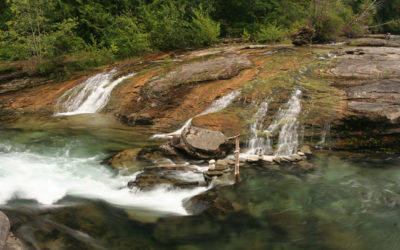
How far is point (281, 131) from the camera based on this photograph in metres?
9.00

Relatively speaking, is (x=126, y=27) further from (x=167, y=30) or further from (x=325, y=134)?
(x=325, y=134)

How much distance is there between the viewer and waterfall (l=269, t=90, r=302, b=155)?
28.4ft

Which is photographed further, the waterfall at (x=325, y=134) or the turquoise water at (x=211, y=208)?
the waterfall at (x=325, y=134)

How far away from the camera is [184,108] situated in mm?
11016

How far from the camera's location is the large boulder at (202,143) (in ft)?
26.2

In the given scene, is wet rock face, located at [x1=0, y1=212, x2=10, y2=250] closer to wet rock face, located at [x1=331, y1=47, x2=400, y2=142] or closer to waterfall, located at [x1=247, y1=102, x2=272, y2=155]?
waterfall, located at [x1=247, y1=102, x2=272, y2=155]

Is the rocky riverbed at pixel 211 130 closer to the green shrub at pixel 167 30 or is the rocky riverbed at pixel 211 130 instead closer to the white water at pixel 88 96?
the white water at pixel 88 96

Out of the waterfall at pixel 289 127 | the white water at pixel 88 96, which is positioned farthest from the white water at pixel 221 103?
the white water at pixel 88 96

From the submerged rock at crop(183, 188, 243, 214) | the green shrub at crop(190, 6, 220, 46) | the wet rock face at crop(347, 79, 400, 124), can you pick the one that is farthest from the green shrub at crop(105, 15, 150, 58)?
the submerged rock at crop(183, 188, 243, 214)

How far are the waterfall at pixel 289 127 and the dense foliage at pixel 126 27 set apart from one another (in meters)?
10.3

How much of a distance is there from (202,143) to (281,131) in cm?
278

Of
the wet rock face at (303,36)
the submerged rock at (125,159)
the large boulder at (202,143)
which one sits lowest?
the submerged rock at (125,159)

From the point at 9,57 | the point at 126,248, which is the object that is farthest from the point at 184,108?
the point at 9,57

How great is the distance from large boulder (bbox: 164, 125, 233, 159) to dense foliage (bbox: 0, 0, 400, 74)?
422 inches
